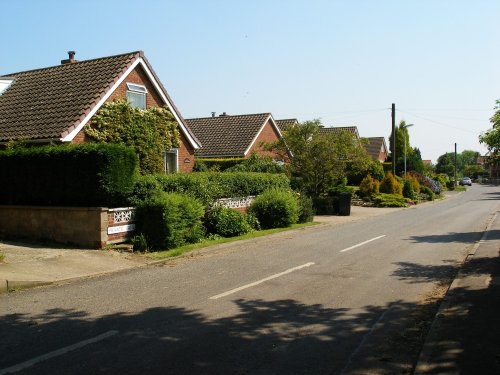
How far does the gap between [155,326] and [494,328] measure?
416cm

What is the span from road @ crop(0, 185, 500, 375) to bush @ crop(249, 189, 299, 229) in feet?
22.3

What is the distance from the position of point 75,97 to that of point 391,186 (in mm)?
26929

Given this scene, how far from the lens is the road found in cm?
536

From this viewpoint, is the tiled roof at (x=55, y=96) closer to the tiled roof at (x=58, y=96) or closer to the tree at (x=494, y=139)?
the tiled roof at (x=58, y=96)

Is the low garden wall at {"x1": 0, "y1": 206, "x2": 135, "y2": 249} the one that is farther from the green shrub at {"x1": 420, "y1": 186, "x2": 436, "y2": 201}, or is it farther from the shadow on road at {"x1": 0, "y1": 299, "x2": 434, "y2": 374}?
the green shrub at {"x1": 420, "y1": 186, "x2": 436, "y2": 201}

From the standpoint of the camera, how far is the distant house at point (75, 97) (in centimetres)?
1814

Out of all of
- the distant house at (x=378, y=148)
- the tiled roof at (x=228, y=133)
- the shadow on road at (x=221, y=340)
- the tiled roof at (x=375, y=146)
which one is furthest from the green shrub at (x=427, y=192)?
Answer: the shadow on road at (x=221, y=340)

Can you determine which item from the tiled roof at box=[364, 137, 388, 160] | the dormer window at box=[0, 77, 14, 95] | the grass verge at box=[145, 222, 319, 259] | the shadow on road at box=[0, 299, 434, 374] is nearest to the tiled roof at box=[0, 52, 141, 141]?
the dormer window at box=[0, 77, 14, 95]

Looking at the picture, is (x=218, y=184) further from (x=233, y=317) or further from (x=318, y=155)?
(x=233, y=317)

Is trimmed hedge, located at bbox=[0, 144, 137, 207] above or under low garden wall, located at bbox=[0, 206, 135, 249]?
above

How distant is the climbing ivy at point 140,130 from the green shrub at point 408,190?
2423 centimetres

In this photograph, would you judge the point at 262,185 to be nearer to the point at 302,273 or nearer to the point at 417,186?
the point at 302,273

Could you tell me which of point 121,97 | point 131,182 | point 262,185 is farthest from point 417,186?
point 131,182

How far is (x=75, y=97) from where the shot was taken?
765 inches
